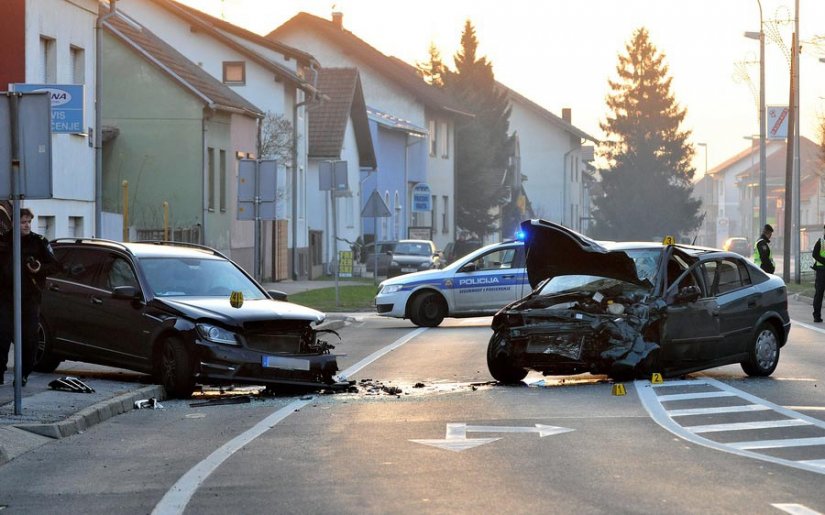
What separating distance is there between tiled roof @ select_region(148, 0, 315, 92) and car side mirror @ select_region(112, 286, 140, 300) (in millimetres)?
33053

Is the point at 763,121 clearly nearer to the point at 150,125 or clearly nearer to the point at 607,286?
the point at 150,125

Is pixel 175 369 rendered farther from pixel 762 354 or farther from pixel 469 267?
pixel 469 267

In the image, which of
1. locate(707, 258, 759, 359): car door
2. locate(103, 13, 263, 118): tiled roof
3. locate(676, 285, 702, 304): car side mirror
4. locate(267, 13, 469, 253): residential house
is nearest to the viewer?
locate(676, 285, 702, 304): car side mirror

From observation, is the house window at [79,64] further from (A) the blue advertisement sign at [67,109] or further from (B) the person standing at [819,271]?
(B) the person standing at [819,271]

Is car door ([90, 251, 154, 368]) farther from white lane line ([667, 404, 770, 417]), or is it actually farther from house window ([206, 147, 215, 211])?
house window ([206, 147, 215, 211])

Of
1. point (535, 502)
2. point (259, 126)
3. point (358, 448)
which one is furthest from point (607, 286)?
point (259, 126)

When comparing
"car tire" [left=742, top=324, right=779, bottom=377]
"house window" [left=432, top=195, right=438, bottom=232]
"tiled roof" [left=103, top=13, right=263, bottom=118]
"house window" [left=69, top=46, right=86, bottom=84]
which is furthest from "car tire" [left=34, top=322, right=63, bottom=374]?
"house window" [left=432, top=195, right=438, bottom=232]

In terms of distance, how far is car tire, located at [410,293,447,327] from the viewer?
27.6 meters

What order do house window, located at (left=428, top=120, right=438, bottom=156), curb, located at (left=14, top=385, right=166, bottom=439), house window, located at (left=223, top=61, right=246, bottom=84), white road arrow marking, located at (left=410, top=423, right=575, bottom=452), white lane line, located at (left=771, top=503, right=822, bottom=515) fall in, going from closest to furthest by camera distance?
1. white lane line, located at (left=771, top=503, right=822, bottom=515)
2. white road arrow marking, located at (left=410, top=423, right=575, bottom=452)
3. curb, located at (left=14, top=385, right=166, bottom=439)
4. house window, located at (left=223, top=61, right=246, bottom=84)
5. house window, located at (left=428, top=120, right=438, bottom=156)

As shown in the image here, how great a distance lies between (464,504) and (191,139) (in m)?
33.7

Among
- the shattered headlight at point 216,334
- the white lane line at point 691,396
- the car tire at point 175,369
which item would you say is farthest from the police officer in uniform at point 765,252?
the car tire at point 175,369

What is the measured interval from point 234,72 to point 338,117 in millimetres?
8763

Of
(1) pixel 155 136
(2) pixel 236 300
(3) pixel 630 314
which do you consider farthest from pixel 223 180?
(3) pixel 630 314

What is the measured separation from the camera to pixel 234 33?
168 ft
